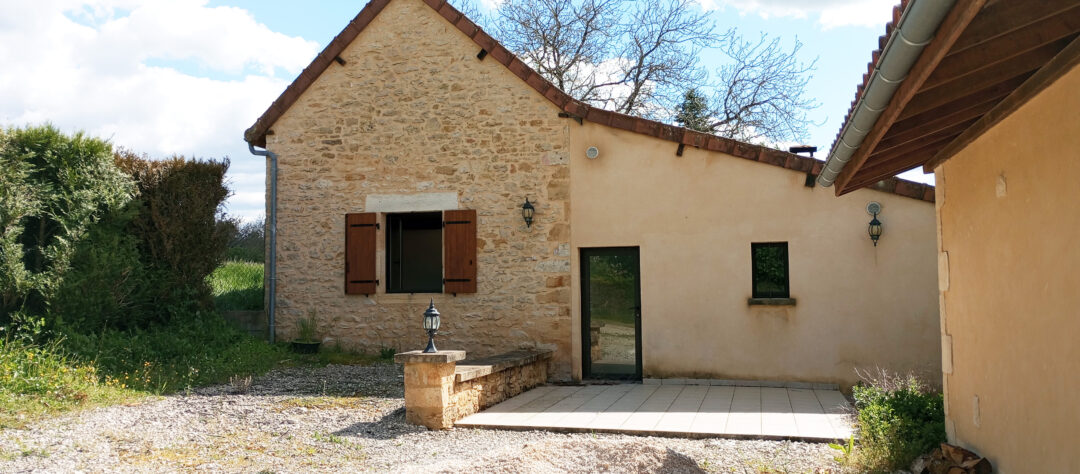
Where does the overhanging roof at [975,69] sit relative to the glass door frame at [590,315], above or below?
above

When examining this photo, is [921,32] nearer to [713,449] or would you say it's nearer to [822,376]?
[713,449]

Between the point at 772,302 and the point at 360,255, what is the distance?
5.05 meters

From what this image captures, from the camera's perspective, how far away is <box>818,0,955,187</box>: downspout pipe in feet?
7.92

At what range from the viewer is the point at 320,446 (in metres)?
5.57

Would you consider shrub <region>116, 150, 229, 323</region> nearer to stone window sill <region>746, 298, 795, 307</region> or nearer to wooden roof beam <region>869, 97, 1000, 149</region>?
stone window sill <region>746, 298, 795, 307</region>

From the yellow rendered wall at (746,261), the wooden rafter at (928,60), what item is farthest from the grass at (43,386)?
the wooden rafter at (928,60)

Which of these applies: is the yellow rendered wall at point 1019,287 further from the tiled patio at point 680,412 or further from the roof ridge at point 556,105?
the roof ridge at point 556,105

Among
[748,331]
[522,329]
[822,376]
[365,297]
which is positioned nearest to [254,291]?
[365,297]

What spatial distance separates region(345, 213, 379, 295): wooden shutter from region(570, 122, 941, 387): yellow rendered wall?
2.61 m

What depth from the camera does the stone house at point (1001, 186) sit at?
9.23 ft

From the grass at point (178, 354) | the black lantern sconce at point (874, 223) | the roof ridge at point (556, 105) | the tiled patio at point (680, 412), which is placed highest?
the roof ridge at point (556, 105)

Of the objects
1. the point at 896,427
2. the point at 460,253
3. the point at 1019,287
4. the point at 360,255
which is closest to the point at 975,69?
the point at 1019,287

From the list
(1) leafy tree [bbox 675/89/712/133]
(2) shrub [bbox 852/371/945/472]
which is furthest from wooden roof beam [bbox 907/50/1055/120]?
(1) leafy tree [bbox 675/89/712/133]

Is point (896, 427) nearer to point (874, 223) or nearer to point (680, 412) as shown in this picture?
point (680, 412)
